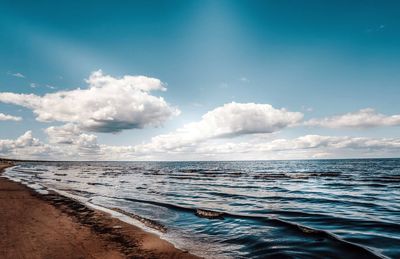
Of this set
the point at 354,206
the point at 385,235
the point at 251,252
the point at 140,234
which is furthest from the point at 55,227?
the point at 354,206

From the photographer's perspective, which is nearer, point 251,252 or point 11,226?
point 251,252

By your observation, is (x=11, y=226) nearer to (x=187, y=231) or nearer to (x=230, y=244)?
(x=187, y=231)

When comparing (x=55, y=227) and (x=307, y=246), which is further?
(x=55, y=227)

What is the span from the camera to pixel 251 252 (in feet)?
28.1

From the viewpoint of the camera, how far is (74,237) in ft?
30.5

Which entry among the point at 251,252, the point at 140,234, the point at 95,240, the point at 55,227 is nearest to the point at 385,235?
the point at 251,252

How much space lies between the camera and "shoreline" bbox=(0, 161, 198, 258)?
7730 mm

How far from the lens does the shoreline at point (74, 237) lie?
7730mm

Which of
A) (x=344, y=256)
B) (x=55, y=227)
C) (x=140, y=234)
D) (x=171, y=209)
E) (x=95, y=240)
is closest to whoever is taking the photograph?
(x=344, y=256)

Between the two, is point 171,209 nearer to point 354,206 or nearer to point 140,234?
point 140,234

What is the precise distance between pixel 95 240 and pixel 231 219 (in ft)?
21.8

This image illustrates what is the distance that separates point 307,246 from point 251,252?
1.92 metres

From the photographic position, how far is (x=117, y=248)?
8.30 meters

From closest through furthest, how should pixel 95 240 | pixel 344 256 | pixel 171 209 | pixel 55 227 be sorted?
pixel 344 256 → pixel 95 240 → pixel 55 227 → pixel 171 209
